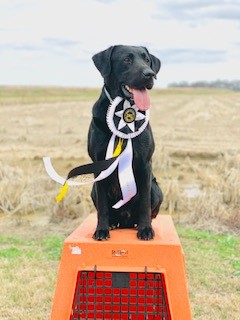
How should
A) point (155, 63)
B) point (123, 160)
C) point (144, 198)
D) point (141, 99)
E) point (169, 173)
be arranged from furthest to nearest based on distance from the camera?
point (169, 173) < point (155, 63) < point (144, 198) < point (123, 160) < point (141, 99)

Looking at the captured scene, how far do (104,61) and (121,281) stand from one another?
1.52 metres

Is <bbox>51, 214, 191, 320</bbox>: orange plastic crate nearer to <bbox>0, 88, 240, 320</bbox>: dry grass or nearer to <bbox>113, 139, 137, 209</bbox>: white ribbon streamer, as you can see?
<bbox>113, 139, 137, 209</bbox>: white ribbon streamer

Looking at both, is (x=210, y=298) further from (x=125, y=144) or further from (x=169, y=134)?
(x=169, y=134)

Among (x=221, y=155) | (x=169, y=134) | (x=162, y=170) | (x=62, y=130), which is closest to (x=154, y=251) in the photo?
(x=162, y=170)

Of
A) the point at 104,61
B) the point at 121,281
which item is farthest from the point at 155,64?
the point at 121,281

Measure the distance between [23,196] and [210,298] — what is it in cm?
428

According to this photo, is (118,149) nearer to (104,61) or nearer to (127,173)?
(127,173)

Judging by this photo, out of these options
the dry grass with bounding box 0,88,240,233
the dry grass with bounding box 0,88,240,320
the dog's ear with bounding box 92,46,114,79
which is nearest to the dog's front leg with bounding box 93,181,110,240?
the dog's ear with bounding box 92,46,114,79

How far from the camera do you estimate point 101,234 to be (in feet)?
13.8

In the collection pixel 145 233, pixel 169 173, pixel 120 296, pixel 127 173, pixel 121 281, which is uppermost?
pixel 127 173

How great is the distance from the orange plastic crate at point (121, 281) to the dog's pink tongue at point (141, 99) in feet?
3.00

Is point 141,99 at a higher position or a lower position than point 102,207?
higher

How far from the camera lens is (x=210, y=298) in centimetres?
533

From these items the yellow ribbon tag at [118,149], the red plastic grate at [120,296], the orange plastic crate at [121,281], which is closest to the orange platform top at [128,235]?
the orange plastic crate at [121,281]
